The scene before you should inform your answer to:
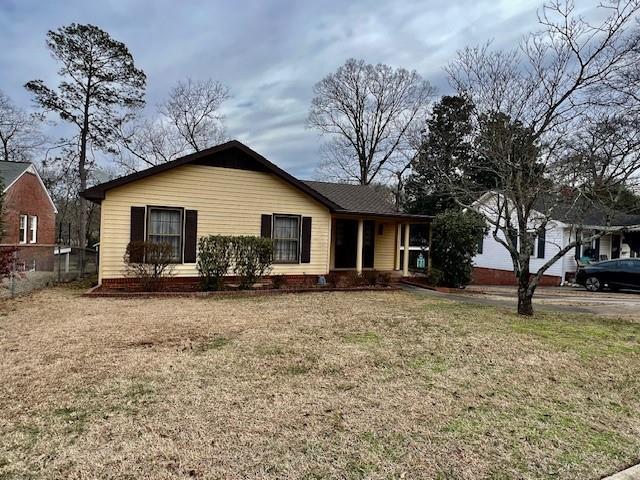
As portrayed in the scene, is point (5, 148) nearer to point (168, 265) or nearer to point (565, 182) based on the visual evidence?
point (168, 265)

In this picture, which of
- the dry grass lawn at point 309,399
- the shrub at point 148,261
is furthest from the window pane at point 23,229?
the dry grass lawn at point 309,399

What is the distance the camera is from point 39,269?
1257 centimetres

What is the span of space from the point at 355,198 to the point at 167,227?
759 centimetres

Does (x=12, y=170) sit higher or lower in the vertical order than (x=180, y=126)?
lower

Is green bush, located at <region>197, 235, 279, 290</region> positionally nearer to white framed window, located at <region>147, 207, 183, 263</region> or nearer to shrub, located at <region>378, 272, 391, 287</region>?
white framed window, located at <region>147, 207, 183, 263</region>

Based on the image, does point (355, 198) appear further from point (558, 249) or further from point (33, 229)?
point (33, 229)

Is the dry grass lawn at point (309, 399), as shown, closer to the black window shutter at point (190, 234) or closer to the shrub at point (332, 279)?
the black window shutter at point (190, 234)

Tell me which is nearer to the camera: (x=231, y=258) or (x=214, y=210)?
(x=231, y=258)

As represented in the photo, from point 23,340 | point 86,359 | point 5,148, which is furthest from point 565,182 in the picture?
point 5,148

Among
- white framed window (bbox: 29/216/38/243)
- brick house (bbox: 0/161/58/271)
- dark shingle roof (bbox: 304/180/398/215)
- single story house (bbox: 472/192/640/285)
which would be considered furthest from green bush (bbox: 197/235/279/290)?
white framed window (bbox: 29/216/38/243)

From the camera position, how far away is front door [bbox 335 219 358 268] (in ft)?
54.4

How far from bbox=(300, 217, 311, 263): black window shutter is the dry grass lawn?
603cm

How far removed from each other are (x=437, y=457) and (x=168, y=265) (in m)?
10.0

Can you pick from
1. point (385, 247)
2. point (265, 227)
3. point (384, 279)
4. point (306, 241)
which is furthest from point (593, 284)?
point (265, 227)
